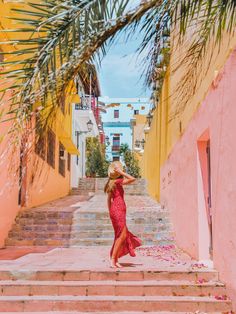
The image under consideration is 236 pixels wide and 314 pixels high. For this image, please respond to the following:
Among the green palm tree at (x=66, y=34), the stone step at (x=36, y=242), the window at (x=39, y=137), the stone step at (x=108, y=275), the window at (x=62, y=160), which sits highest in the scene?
the window at (x=62, y=160)

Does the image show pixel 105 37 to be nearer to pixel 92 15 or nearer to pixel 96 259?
pixel 92 15

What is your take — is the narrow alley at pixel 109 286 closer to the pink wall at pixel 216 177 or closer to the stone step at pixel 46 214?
the pink wall at pixel 216 177

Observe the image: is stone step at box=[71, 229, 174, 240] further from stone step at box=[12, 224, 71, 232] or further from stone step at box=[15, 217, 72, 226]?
stone step at box=[15, 217, 72, 226]

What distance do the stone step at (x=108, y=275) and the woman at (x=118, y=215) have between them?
0.40 meters

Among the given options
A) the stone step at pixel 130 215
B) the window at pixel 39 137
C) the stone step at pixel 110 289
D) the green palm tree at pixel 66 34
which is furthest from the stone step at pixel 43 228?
the green palm tree at pixel 66 34

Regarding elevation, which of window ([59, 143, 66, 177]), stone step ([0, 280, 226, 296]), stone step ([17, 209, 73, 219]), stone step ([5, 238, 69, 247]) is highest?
window ([59, 143, 66, 177])

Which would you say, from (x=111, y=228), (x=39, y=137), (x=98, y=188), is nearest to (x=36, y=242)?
(x=111, y=228)

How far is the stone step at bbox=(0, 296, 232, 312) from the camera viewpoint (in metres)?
5.81

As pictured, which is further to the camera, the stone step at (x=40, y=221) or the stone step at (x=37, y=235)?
the stone step at (x=40, y=221)

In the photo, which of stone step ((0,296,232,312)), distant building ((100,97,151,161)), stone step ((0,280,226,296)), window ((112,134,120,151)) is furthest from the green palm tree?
distant building ((100,97,151,161))

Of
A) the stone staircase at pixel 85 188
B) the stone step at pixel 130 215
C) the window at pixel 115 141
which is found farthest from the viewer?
the window at pixel 115 141

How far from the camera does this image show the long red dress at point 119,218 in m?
6.93

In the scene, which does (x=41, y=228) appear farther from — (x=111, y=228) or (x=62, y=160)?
(x=62, y=160)

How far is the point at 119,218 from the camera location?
695 centimetres
